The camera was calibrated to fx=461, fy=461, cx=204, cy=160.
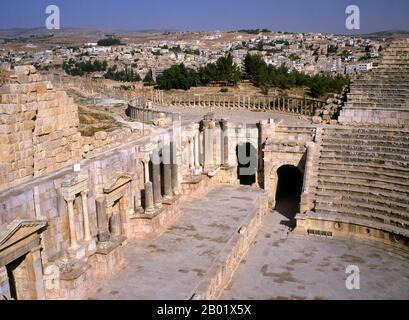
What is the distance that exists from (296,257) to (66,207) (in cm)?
825

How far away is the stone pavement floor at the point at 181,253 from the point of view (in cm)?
1246

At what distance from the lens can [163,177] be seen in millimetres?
19422

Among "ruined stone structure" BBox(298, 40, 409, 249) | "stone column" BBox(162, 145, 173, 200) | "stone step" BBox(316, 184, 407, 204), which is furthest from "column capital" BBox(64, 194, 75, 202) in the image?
"stone step" BBox(316, 184, 407, 204)

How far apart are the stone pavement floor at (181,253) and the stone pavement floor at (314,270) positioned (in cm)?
122

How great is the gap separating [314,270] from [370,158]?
706cm

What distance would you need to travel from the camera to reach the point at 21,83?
42.6 ft

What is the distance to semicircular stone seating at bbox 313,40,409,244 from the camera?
18.0 m

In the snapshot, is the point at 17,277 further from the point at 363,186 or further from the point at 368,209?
the point at 363,186

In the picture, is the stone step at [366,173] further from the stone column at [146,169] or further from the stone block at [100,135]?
the stone block at [100,135]

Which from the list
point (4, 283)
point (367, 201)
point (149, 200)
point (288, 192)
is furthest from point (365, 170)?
point (4, 283)

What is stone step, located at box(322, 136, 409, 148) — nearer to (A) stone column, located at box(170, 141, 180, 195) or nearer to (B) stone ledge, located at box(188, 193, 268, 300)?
(B) stone ledge, located at box(188, 193, 268, 300)

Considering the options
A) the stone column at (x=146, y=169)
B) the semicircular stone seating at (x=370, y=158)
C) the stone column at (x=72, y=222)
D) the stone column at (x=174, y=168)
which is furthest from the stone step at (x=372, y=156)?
the stone column at (x=72, y=222)

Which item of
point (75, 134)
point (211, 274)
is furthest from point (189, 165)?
point (211, 274)

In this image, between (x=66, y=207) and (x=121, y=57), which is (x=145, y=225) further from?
A: (x=121, y=57)
